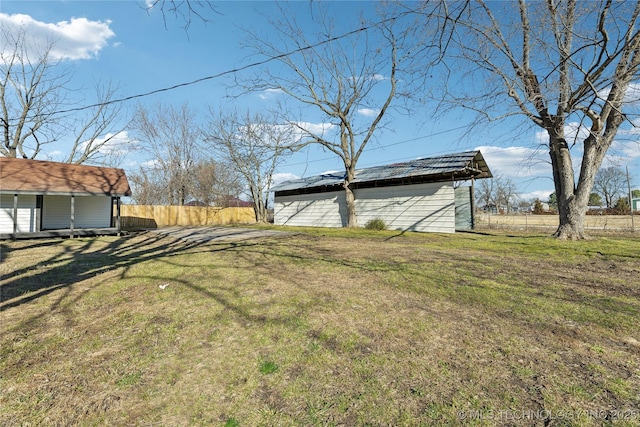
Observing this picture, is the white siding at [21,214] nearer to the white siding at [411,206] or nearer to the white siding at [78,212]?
the white siding at [78,212]

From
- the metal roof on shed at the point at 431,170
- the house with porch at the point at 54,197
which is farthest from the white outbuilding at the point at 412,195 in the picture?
the house with porch at the point at 54,197

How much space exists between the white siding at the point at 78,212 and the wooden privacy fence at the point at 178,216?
5.35 metres

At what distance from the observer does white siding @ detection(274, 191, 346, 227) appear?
18.3 meters

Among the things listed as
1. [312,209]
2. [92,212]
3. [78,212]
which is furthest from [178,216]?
[312,209]

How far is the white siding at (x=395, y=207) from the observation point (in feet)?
44.1

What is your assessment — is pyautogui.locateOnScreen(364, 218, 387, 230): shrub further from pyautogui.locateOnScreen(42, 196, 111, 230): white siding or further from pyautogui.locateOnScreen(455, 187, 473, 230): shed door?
pyautogui.locateOnScreen(42, 196, 111, 230): white siding

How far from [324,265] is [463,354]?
12.6ft

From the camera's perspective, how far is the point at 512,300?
3.77 m

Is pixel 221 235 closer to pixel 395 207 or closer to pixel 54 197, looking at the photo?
pixel 395 207

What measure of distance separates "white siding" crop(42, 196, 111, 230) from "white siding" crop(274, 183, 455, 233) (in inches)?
455

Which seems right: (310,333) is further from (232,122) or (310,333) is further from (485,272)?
Answer: (232,122)

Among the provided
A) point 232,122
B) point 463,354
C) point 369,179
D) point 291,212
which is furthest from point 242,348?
point 232,122

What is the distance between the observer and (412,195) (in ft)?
47.6

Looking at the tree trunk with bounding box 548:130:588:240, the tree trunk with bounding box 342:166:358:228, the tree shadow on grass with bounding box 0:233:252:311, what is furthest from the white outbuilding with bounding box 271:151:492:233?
the tree shadow on grass with bounding box 0:233:252:311
